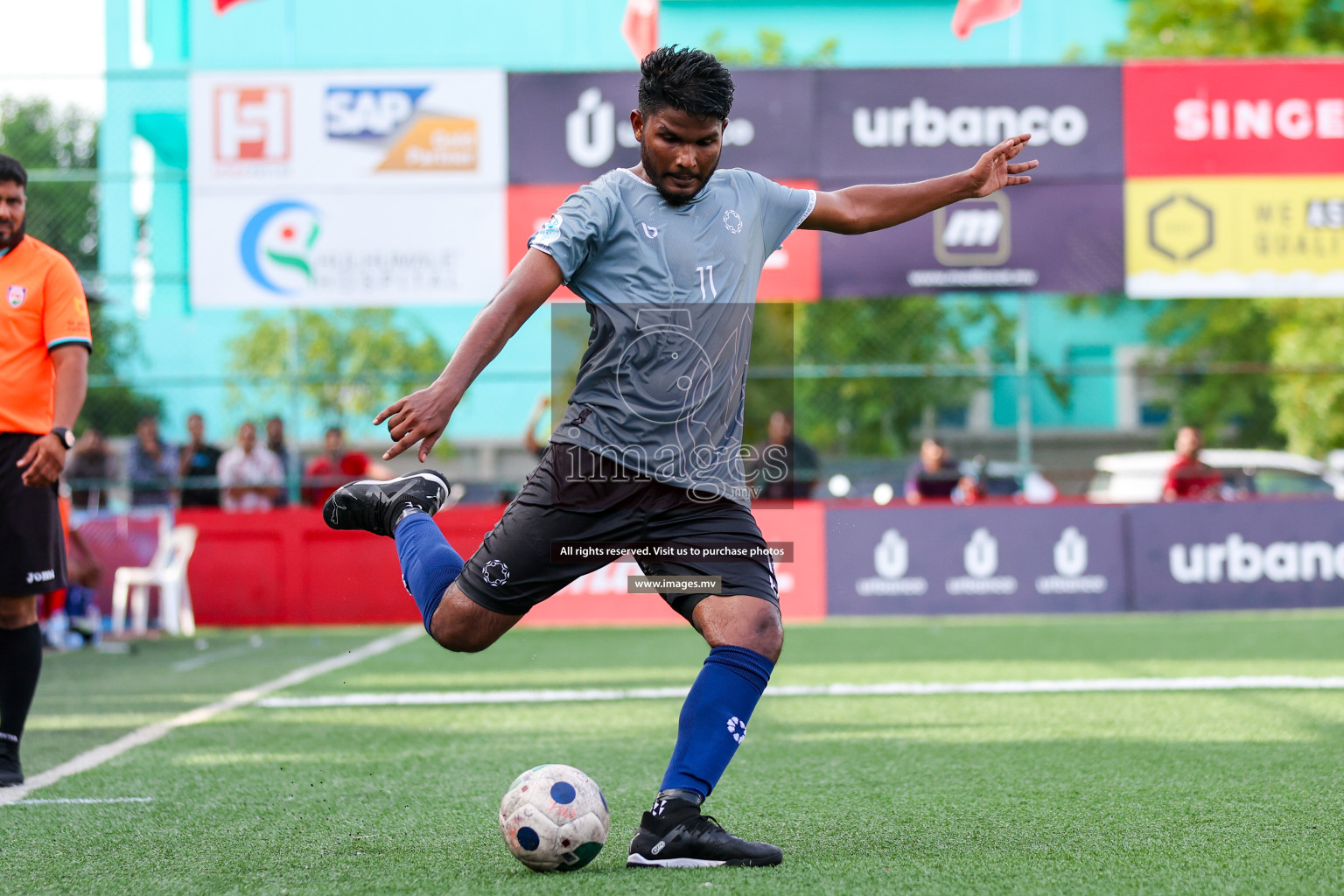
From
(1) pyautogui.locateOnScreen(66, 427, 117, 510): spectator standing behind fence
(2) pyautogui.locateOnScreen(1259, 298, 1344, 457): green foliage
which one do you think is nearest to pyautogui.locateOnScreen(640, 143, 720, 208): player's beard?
(1) pyautogui.locateOnScreen(66, 427, 117, 510): spectator standing behind fence

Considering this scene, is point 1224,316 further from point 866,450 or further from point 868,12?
point 868,12

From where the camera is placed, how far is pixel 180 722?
6.28m

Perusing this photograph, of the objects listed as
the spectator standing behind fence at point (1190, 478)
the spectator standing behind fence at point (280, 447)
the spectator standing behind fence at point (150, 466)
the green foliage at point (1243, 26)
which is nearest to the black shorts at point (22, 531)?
the spectator standing behind fence at point (280, 447)

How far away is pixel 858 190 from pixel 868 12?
26.4 metres

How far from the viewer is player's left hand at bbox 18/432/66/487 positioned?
451 centimetres

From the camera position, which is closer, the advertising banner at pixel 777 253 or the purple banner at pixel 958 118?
the advertising banner at pixel 777 253

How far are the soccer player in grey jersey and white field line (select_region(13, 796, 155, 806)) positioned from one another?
1505mm

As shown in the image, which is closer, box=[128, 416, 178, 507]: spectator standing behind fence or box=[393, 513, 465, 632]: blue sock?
box=[393, 513, 465, 632]: blue sock

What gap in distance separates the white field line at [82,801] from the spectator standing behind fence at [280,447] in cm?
893

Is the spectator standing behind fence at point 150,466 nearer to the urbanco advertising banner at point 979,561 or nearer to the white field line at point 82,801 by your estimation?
the urbanco advertising banner at point 979,561

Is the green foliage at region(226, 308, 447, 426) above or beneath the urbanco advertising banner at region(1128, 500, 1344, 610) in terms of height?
above

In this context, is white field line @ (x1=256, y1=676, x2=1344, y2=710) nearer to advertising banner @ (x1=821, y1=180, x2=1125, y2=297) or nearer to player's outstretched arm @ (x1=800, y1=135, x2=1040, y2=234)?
player's outstretched arm @ (x1=800, y1=135, x2=1040, y2=234)

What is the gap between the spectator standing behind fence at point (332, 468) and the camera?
13.1 meters

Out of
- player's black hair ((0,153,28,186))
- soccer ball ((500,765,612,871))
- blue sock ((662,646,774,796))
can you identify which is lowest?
soccer ball ((500,765,612,871))
